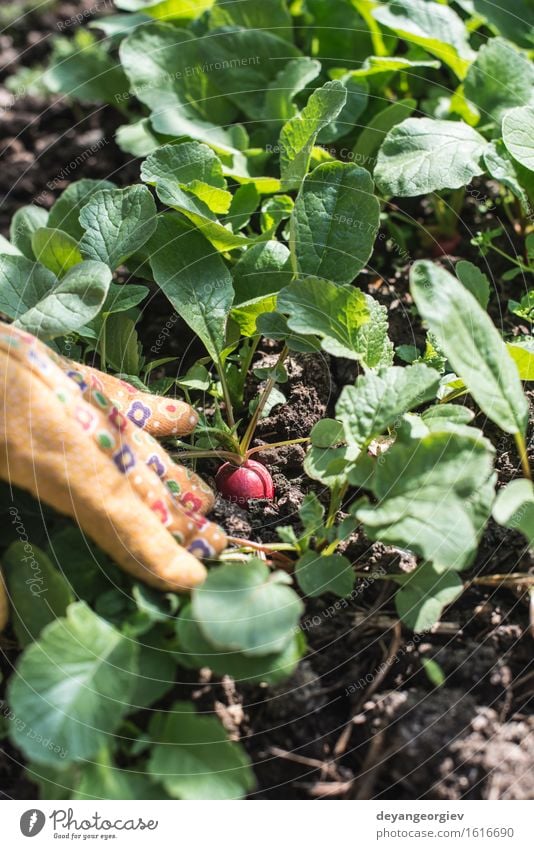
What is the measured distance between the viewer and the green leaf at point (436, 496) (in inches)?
42.5

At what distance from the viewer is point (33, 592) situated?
1129mm

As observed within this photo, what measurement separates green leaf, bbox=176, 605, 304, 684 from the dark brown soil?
10 centimetres

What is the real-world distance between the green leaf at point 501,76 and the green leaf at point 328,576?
0.97 metres

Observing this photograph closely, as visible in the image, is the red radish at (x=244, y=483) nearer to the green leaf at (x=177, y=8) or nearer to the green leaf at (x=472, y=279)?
the green leaf at (x=472, y=279)

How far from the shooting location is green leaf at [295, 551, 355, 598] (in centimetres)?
118

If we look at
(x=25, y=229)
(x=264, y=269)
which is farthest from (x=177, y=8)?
(x=264, y=269)

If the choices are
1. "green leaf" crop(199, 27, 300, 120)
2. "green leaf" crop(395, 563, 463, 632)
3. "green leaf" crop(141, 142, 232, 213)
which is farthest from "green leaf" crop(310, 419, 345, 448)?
"green leaf" crop(199, 27, 300, 120)

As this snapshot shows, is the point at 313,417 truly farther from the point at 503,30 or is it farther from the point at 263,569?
the point at 503,30

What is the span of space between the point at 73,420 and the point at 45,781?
0.45 metres

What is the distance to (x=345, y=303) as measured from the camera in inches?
50.7

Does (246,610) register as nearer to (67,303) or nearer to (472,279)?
(67,303)

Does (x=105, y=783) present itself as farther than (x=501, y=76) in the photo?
No

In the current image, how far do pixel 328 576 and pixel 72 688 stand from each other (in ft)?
1.23

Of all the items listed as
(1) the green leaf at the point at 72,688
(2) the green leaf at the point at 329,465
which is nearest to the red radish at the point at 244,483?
(2) the green leaf at the point at 329,465
